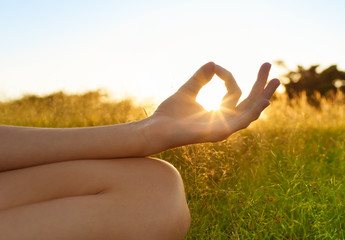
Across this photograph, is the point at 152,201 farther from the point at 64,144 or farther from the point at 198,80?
the point at 198,80

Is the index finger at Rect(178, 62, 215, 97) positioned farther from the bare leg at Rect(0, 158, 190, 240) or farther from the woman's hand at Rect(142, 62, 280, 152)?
the bare leg at Rect(0, 158, 190, 240)

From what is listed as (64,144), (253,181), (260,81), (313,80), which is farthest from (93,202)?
(313,80)

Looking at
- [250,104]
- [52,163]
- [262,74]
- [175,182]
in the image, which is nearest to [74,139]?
[52,163]

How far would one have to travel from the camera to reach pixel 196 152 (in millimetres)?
1909

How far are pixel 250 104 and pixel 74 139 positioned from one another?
0.71m

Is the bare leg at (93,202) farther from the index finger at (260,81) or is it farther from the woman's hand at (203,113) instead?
the index finger at (260,81)

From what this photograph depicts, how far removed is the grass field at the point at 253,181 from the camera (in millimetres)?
1557

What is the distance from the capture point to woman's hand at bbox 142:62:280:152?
1.31 meters

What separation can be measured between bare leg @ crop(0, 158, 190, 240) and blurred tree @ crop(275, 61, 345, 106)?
50.6 ft

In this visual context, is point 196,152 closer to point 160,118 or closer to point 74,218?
point 160,118

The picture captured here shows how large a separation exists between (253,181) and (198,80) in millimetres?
941

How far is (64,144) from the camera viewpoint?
50.4 inches

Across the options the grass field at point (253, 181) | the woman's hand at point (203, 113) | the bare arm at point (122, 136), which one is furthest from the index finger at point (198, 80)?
the grass field at point (253, 181)

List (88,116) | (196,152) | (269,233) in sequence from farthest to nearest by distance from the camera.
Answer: (88,116) < (196,152) < (269,233)
